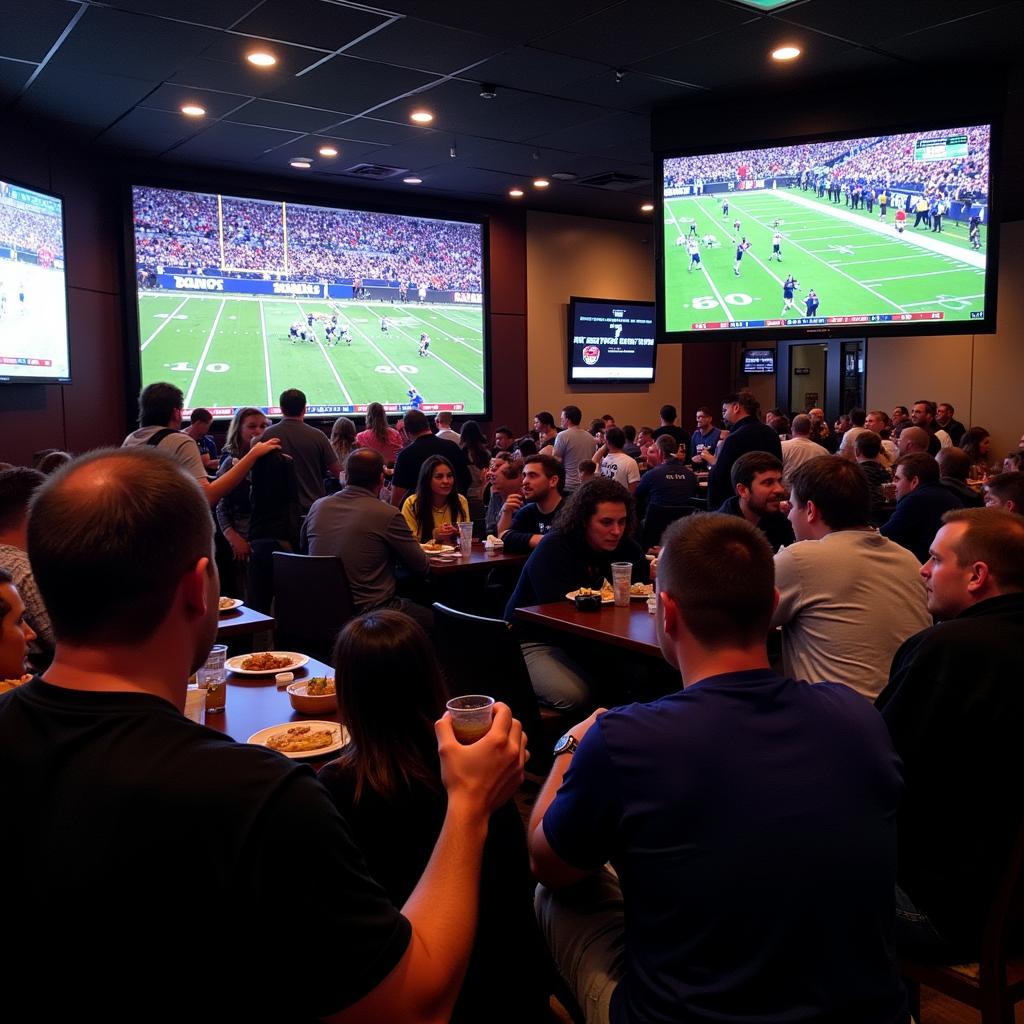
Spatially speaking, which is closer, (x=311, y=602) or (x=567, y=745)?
(x=567, y=745)

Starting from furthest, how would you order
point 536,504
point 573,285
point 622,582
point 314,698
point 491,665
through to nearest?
point 573,285, point 536,504, point 622,582, point 491,665, point 314,698

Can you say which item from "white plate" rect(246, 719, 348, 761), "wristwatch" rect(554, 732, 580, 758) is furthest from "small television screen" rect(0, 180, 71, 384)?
"wristwatch" rect(554, 732, 580, 758)

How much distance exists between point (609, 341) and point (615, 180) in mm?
2607

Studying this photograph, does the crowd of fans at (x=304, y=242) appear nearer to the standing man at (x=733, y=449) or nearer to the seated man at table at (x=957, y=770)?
the standing man at (x=733, y=449)

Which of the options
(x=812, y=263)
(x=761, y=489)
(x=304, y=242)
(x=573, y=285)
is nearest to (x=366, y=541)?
(x=761, y=489)

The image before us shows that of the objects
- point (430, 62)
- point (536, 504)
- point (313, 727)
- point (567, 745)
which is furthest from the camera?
point (430, 62)

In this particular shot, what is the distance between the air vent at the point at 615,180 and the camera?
9806mm

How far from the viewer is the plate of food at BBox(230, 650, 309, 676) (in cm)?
300

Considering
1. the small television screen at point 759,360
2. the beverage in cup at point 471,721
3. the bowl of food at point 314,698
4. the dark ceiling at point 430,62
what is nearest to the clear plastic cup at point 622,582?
the bowl of food at point 314,698

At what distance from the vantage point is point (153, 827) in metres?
0.95

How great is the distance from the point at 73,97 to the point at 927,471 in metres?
6.39

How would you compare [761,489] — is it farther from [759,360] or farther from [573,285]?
[759,360]

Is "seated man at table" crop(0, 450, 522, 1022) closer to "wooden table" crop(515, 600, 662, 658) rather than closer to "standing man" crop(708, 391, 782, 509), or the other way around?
"wooden table" crop(515, 600, 662, 658)

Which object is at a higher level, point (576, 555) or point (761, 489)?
point (761, 489)
